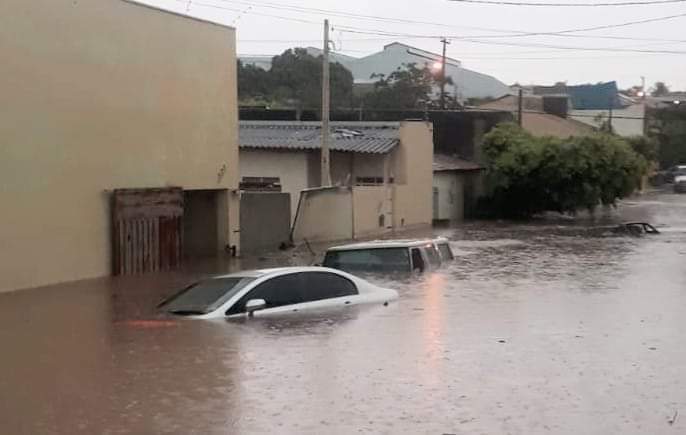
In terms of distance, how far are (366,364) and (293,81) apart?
7023 centimetres

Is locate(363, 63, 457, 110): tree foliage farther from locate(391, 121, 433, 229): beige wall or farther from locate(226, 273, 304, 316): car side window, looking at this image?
locate(226, 273, 304, 316): car side window

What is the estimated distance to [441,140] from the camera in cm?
Result: 5278

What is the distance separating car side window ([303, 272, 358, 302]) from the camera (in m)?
15.3

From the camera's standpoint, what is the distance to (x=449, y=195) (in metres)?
48.8

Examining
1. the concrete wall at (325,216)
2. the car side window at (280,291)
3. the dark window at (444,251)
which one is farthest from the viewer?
the concrete wall at (325,216)

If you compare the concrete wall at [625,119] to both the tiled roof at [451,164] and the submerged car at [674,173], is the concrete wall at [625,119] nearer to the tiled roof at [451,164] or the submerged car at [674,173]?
the submerged car at [674,173]

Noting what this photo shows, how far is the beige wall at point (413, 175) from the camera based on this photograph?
42.0 m

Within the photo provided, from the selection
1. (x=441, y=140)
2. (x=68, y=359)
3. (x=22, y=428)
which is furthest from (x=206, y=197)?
(x=441, y=140)

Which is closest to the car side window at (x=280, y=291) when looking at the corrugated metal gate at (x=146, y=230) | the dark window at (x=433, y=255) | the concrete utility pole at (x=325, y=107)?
the dark window at (x=433, y=255)

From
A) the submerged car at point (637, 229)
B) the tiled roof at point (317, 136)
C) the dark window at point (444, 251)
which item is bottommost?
the submerged car at point (637, 229)

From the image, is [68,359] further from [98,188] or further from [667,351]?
[98,188]

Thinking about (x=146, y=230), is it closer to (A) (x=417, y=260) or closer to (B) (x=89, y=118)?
(B) (x=89, y=118)

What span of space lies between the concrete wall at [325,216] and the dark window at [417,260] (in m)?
12.3

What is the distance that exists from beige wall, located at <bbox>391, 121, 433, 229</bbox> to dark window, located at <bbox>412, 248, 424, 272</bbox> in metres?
19.1
